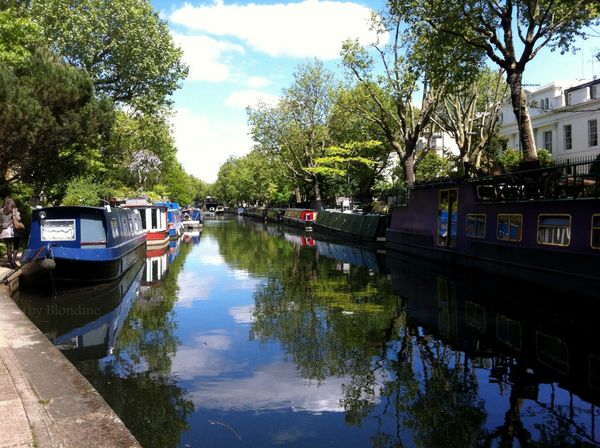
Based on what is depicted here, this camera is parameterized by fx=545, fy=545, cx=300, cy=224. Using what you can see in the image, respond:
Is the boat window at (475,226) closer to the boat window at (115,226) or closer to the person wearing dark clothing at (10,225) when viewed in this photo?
the boat window at (115,226)

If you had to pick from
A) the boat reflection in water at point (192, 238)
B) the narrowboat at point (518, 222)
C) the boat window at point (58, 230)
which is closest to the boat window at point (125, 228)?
the boat window at point (58, 230)

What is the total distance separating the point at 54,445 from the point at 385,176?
5284 centimetres

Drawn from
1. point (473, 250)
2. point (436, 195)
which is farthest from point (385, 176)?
point (473, 250)

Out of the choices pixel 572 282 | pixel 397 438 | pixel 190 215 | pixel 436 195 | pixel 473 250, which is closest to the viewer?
pixel 397 438

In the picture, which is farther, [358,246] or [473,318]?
[358,246]

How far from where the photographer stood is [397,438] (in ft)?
19.3

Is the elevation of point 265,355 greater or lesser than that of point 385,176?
lesser

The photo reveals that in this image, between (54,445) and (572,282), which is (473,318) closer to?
(572,282)

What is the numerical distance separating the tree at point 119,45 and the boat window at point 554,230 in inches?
835

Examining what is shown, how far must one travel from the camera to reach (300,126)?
5450 cm

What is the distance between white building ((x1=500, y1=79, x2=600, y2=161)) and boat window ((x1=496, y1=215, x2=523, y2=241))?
22273mm

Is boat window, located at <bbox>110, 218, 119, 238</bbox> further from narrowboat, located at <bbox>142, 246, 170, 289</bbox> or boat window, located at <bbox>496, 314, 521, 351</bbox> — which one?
boat window, located at <bbox>496, 314, 521, 351</bbox>

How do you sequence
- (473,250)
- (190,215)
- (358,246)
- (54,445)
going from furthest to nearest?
(190,215), (358,246), (473,250), (54,445)

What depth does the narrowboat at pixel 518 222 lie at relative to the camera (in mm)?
13797
